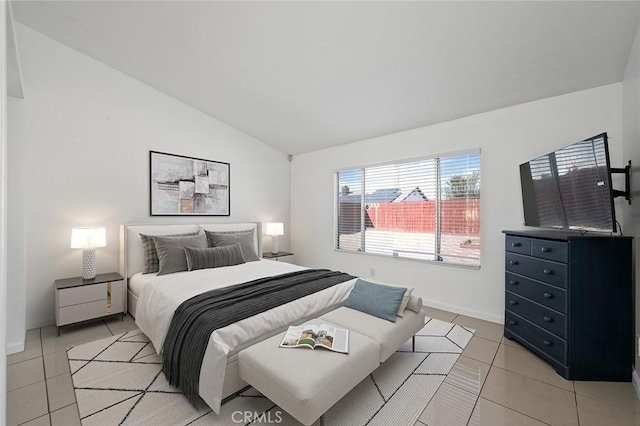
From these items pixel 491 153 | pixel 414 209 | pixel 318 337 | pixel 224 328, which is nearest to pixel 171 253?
pixel 224 328

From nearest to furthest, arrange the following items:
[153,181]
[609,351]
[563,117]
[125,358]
Result: 1. [609,351]
2. [125,358]
3. [563,117]
4. [153,181]

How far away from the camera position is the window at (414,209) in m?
3.59

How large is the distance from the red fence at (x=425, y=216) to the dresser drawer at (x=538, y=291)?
78cm

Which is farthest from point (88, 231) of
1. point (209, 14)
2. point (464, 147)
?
point (464, 147)

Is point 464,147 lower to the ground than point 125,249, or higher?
higher

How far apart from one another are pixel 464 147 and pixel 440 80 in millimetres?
992

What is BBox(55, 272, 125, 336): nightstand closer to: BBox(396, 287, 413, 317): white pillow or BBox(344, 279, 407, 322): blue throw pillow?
BBox(344, 279, 407, 322): blue throw pillow

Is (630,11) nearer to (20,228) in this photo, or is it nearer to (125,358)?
(125,358)

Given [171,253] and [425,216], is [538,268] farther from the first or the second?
[171,253]

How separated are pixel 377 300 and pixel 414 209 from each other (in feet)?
6.70

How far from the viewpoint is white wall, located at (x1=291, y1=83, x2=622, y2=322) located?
2.76 metres

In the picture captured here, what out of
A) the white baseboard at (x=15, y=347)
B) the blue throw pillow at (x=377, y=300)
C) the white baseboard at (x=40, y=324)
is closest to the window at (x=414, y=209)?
the blue throw pillow at (x=377, y=300)

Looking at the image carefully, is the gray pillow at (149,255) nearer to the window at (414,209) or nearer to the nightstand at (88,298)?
the nightstand at (88,298)

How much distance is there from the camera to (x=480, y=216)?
3.43 m
